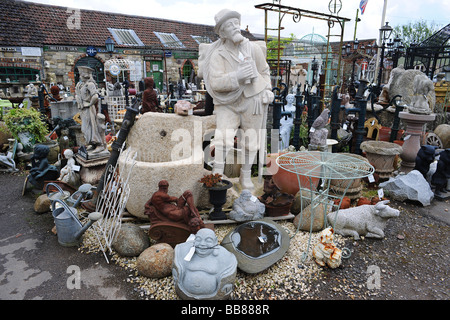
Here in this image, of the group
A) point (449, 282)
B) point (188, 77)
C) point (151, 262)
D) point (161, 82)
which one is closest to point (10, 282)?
point (151, 262)

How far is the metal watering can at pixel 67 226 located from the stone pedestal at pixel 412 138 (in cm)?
597

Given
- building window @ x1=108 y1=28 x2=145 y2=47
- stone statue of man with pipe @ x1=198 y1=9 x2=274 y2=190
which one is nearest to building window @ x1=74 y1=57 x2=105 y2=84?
building window @ x1=108 y1=28 x2=145 y2=47

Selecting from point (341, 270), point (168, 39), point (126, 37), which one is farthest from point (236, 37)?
point (168, 39)

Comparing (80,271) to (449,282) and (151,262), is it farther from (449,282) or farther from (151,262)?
(449,282)

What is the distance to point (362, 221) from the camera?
13.2ft

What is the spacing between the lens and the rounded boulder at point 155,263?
3.13m

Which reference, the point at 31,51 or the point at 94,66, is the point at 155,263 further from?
the point at 94,66

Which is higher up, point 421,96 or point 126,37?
point 126,37

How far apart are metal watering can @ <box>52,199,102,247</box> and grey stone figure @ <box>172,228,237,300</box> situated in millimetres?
1627

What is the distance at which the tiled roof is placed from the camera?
14938mm

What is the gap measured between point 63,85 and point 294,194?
16033mm

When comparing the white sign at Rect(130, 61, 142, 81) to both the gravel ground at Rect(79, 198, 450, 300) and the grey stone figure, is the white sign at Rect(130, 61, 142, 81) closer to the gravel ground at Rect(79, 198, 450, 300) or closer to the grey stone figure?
the gravel ground at Rect(79, 198, 450, 300)

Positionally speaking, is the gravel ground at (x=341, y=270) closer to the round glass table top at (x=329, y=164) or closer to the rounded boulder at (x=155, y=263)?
the rounded boulder at (x=155, y=263)

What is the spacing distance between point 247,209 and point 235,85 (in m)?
1.74
